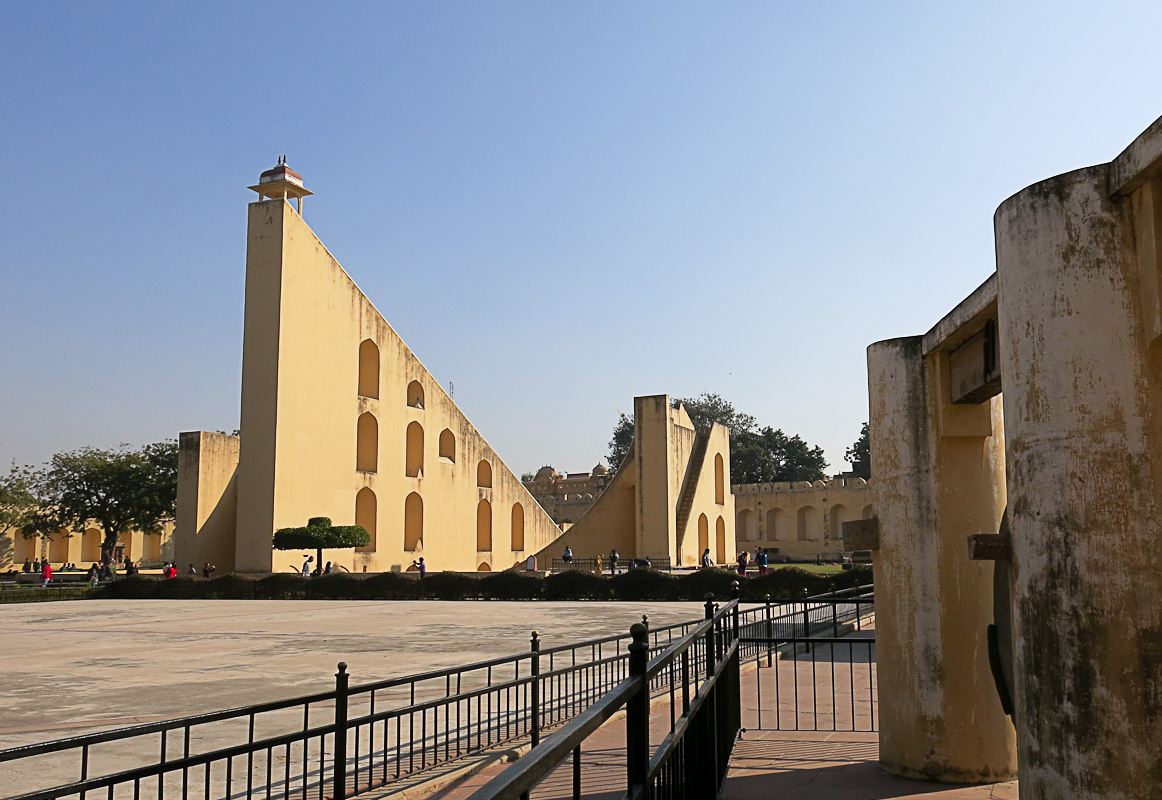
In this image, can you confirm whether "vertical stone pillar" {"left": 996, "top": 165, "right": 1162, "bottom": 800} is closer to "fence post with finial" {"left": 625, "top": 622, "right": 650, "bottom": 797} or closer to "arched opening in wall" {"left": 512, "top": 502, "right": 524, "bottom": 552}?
"fence post with finial" {"left": 625, "top": 622, "right": 650, "bottom": 797}

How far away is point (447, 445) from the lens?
34.5 m

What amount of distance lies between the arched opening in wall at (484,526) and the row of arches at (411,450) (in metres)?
0.77

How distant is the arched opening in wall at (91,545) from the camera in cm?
4378

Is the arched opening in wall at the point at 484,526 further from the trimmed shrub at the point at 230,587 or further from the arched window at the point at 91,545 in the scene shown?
the arched window at the point at 91,545

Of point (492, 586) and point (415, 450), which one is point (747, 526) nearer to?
point (415, 450)

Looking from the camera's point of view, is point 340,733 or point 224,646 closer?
point 340,733

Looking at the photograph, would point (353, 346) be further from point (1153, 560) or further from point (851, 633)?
point (1153, 560)

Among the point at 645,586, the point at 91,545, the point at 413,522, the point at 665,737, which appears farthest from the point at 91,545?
the point at 665,737

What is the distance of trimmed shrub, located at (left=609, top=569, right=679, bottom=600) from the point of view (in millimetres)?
20125

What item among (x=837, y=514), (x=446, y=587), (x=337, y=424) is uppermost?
(x=337, y=424)

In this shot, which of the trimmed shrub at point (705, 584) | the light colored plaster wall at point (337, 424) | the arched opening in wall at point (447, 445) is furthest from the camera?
the arched opening in wall at point (447, 445)

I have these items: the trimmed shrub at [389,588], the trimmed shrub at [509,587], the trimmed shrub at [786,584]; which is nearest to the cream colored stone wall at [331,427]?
the trimmed shrub at [389,588]

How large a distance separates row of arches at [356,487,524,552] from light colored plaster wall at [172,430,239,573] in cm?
372

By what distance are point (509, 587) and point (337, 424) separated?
930 cm
